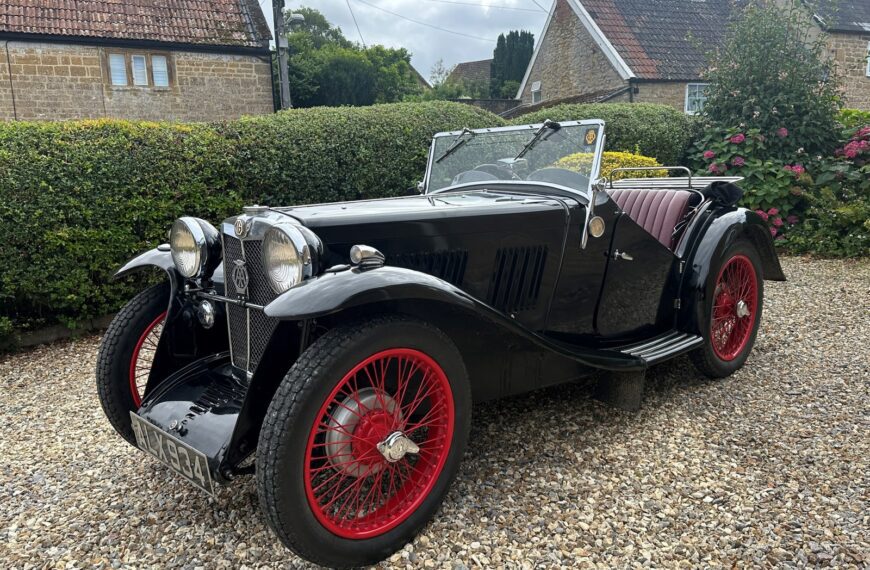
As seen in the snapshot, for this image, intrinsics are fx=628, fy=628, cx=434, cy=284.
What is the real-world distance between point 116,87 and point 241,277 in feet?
50.8

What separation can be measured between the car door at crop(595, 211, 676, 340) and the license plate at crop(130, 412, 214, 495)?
2217 millimetres

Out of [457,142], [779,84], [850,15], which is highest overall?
[850,15]

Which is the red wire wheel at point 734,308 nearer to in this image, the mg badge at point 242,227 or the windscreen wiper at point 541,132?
the windscreen wiper at point 541,132

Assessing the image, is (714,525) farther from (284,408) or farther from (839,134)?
(839,134)

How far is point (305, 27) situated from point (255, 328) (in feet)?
131

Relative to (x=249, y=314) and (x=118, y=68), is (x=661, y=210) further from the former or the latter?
(x=118, y=68)

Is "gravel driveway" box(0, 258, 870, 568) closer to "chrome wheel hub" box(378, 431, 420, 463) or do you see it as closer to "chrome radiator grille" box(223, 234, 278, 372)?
"chrome wheel hub" box(378, 431, 420, 463)

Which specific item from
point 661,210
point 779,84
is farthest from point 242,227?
point 779,84

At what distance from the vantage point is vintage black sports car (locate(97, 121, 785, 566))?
229 cm

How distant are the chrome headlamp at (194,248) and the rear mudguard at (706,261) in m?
2.81

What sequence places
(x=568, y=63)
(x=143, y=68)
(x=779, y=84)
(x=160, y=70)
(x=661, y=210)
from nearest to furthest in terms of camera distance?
(x=661, y=210)
(x=779, y=84)
(x=143, y=68)
(x=160, y=70)
(x=568, y=63)

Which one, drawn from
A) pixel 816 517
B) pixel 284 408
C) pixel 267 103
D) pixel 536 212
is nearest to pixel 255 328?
pixel 284 408

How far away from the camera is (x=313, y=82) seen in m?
24.4

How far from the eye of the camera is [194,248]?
9.88ft
